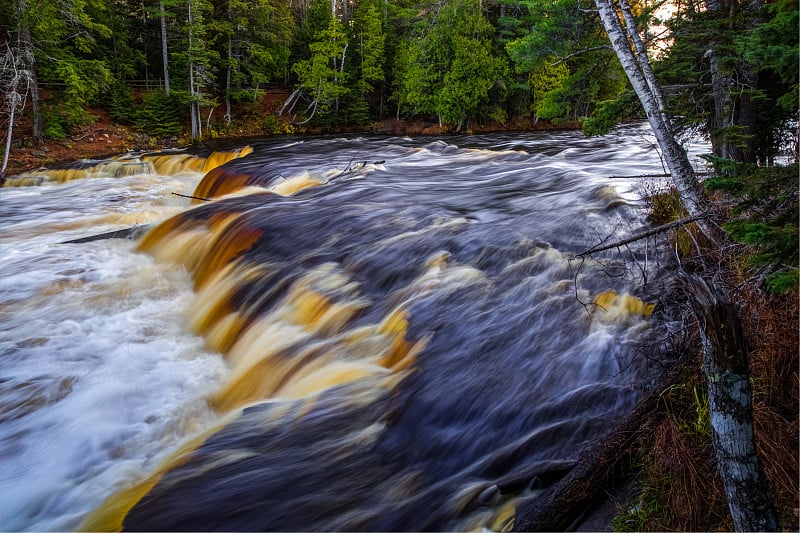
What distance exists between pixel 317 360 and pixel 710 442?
3.16 meters

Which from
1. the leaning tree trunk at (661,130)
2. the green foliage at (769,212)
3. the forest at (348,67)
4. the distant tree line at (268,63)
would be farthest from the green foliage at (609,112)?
the green foliage at (769,212)

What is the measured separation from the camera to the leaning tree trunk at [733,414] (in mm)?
2047

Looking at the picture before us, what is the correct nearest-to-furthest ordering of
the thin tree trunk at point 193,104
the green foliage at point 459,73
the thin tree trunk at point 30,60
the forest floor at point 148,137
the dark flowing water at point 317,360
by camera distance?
1. the dark flowing water at point 317,360
2. the thin tree trunk at point 30,60
3. the forest floor at point 148,137
4. the thin tree trunk at point 193,104
5. the green foliage at point 459,73

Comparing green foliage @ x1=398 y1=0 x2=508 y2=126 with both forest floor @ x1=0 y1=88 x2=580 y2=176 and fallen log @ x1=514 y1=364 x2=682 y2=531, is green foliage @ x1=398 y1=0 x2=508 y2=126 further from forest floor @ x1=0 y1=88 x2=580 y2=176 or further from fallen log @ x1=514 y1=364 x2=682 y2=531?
fallen log @ x1=514 y1=364 x2=682 y2=531

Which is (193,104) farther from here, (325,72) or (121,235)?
(121,235)

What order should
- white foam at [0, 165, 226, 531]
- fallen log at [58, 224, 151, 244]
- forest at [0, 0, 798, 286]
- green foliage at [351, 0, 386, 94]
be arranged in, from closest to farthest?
white foam at [0, 165, 226, 531] < forest at [0, 0, 798, 286] < fallen log at [58, 224, 151, 244] < green foliage at [351, 0, 386, 94]

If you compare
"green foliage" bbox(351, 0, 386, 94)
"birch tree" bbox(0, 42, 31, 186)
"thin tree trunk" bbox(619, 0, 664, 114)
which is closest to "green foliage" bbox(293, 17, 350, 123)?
"green foliage" bbox(351, 0, 386, 94)

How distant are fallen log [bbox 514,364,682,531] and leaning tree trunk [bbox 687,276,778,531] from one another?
22.7 inches

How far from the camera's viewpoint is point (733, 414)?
7.03 feet

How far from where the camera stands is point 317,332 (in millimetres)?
5027

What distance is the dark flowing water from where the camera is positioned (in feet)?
10.4

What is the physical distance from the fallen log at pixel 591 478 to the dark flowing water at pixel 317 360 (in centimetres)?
30

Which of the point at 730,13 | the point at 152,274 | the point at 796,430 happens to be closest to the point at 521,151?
the point at 730,13

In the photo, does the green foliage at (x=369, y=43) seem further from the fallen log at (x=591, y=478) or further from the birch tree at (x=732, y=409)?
the birch tree at (x=732, y=409)
